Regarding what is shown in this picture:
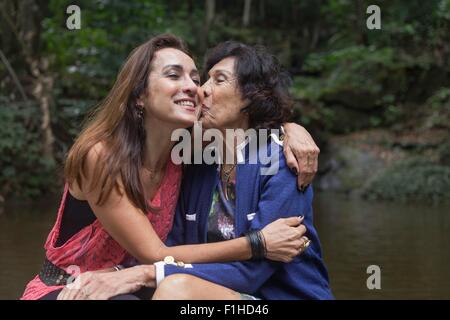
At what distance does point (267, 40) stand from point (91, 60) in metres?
6.45

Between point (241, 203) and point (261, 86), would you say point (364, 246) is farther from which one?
point (241, 203)

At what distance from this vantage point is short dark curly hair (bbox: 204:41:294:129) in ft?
8.98

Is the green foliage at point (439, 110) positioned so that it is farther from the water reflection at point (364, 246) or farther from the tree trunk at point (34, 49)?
the tree trunk at point (34, 49)

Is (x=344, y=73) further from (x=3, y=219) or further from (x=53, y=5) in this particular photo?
(x=3, y=219)

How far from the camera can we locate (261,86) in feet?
9.07

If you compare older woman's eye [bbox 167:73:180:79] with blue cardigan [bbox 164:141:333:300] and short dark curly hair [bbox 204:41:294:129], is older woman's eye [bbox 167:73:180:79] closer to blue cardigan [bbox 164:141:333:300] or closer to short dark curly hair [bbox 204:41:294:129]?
short dark curly hair [bbox 204:41:294:129]

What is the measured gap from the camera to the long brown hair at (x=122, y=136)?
2.40 m

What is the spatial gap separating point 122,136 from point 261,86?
0.59 m

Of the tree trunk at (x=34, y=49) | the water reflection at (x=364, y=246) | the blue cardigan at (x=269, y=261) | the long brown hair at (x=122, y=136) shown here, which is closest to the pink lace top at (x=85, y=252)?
the long brown hair at (x=122, y=136)

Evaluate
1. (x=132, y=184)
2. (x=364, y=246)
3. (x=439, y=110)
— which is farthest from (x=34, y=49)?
(x=132, y=184)

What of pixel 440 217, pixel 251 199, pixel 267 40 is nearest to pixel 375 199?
pixel 440 217

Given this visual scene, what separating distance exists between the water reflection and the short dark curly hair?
2782 mm

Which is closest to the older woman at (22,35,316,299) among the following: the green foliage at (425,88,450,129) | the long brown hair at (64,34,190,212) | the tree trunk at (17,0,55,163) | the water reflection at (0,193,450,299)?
the long brown hair at (64,34,190,212)

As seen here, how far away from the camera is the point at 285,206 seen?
245cm
